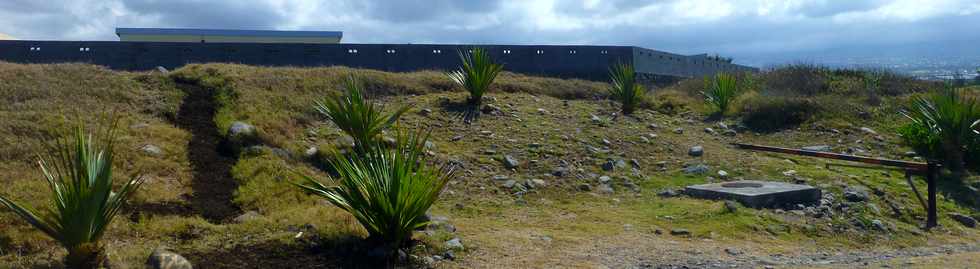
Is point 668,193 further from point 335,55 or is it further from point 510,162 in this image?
point 335,55

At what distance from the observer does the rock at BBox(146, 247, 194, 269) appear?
17.4 feet

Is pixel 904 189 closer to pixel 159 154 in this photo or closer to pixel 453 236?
pixel 453 236

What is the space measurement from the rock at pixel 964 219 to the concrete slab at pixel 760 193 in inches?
75.4

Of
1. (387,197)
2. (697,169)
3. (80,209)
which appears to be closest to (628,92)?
(697,169)

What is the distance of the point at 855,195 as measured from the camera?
1008cm

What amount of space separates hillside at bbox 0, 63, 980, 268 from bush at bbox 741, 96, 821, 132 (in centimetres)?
22

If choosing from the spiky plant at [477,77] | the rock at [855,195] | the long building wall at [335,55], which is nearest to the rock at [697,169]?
the rock at [855,195]

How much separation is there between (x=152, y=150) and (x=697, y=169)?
7.19 m

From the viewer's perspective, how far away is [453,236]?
22.2ft

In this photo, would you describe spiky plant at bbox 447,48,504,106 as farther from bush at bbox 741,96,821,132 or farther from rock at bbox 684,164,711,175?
bush at bbox 741,96,821,132

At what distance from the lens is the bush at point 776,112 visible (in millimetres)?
16425

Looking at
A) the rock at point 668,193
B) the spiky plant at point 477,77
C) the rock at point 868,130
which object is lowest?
the rock at point 668,193

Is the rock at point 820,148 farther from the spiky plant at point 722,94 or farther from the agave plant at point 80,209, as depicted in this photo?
the agave plant at point 80,209

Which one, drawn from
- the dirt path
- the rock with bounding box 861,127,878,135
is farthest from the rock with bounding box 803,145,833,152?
the dirt path
